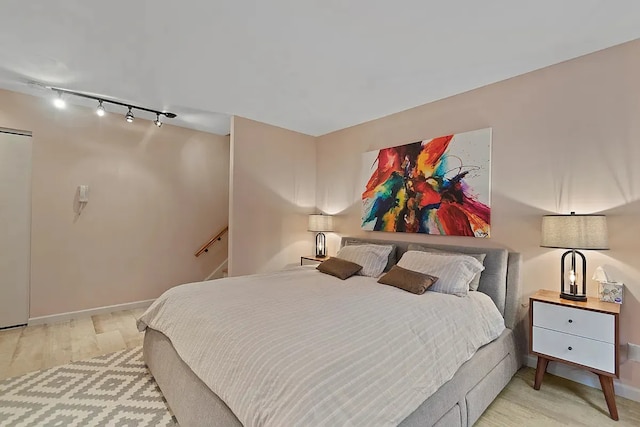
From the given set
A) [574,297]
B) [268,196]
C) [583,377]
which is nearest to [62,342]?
[268,196]

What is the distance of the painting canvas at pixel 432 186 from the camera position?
9.30ft

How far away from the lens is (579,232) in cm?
202

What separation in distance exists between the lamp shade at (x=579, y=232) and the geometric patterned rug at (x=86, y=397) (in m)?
2.81

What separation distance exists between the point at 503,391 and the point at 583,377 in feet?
2.19

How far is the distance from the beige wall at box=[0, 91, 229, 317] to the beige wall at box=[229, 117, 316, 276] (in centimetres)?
110

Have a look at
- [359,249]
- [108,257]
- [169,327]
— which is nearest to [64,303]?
[108,257]

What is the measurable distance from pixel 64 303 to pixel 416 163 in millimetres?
4375

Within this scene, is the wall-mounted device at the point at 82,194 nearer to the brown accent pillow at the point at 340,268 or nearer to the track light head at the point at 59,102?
the track light head at the point at 59,102

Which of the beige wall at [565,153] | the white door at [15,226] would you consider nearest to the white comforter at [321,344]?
the beige wall at [565,153]

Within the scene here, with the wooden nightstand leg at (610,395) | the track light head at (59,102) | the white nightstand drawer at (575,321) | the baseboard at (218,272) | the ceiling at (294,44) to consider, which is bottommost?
the wooden nightstand leg at (610,395)

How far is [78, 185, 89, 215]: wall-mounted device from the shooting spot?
3.49m

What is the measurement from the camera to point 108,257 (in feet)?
12.2

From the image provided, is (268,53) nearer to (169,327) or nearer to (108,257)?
(169,327)

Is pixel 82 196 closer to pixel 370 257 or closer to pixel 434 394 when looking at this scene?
pixel 370 257
